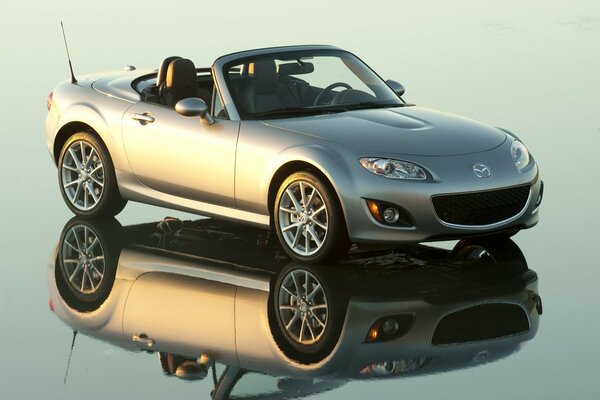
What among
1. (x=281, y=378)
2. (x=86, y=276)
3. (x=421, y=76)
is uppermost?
(x=281, y=378)

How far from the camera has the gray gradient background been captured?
955 centimetres

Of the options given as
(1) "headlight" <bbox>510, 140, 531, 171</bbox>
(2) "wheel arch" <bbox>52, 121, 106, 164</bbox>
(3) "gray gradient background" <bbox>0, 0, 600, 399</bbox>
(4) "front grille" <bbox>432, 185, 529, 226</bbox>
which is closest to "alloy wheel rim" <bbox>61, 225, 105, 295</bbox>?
(3) "gray gradient background" <bbox>0, 0, 600, 399</bbox>

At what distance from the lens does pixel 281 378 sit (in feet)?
31.0

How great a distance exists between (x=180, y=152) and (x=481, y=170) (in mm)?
2509

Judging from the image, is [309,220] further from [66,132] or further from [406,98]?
[406,98]

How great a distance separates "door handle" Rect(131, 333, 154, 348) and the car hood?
2.42 metres

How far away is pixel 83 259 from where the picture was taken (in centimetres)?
1299

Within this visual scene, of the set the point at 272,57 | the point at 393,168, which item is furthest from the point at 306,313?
the point at 272,57

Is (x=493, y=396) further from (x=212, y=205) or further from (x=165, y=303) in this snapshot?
(x=212, y=205)

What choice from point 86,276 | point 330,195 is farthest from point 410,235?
point 86,276

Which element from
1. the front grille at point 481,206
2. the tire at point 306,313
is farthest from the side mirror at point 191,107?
the front grille at point 481,206

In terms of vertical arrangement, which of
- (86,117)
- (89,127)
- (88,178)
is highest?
(86,117)

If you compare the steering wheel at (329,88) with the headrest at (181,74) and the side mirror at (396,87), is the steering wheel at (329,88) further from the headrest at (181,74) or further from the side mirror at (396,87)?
the headrest at (181,74)
